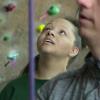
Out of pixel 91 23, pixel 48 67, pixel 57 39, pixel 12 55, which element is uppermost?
pixel 91 23

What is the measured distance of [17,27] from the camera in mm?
1850

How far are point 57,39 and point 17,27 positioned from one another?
0.50 m

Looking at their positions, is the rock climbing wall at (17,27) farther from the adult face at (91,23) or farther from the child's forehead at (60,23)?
the adult face at (91,23)

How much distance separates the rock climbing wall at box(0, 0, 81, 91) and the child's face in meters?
0.24

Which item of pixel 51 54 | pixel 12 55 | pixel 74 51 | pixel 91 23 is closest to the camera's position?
pixel 91 23

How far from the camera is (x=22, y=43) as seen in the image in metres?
1.93

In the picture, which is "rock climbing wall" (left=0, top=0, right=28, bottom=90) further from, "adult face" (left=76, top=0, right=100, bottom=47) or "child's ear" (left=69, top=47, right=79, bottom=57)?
"adult face" (left=76, top=0, right=100, bottom=47)

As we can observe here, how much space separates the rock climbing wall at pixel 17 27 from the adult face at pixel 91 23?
0.95 metres

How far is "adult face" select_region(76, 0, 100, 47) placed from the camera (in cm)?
70

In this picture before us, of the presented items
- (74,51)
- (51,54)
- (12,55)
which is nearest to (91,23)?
(51,54)

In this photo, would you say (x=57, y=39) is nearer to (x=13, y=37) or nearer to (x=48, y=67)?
(x=48, y=67)

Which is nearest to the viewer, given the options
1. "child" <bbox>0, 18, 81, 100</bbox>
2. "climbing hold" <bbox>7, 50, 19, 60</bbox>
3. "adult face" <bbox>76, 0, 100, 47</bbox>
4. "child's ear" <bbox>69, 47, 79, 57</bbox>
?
"adult face" <bbox>76, 0, 100, 47</bbox>

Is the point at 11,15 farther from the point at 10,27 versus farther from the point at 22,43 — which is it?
the point at 22,43

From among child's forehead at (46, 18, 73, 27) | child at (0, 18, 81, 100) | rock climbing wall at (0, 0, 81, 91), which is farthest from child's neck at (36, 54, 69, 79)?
rock climbing wall at (0, 0, 81, 91)
